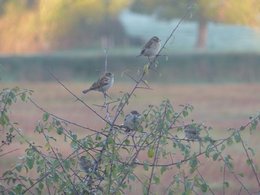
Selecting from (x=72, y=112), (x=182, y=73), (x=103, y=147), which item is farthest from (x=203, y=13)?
(x=103, y=147)

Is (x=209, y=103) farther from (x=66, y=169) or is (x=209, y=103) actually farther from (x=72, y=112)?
(x=66, y=169)

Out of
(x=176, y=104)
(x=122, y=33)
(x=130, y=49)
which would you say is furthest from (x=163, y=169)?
(x=122, y=33)

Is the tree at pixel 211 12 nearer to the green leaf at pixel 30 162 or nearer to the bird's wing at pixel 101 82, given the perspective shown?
the bird's wing at pixel 101 82

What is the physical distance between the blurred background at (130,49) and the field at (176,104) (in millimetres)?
42

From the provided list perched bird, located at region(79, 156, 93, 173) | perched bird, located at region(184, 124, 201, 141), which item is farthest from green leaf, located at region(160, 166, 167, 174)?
perched bird, located at region(79, 156, 93, 173)

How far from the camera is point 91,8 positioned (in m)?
43.8

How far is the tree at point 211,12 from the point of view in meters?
43.0

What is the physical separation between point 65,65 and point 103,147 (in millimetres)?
30513

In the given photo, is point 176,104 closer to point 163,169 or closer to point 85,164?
point 85,164

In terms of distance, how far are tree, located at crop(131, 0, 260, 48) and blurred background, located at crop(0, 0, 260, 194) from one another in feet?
0.14

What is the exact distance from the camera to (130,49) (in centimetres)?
4044

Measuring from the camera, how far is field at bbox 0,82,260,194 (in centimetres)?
1985

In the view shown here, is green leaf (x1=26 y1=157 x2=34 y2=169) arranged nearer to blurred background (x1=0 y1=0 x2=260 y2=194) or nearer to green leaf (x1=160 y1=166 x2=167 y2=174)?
green leaf (x1=160 y1=166 x2=167 y2=174)

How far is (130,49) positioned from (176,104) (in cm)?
1456
